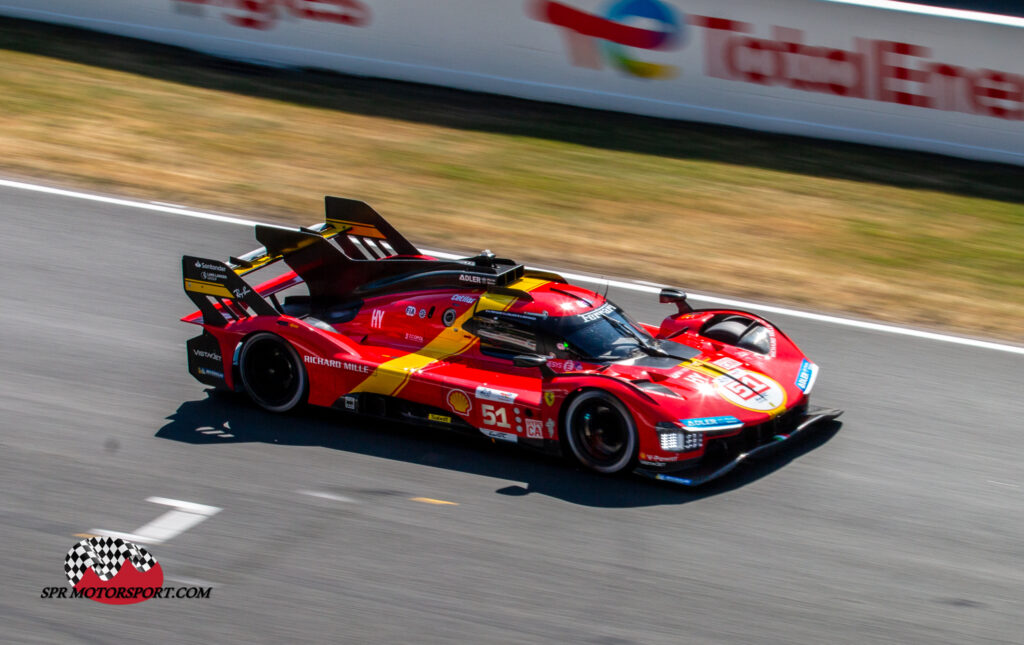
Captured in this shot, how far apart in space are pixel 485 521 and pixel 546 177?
27.0ft

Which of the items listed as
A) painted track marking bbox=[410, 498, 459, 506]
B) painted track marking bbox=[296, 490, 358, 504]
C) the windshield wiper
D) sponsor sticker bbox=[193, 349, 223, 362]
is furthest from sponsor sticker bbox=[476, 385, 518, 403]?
sponsor sticker bbox=[193, 349, 223, 362]

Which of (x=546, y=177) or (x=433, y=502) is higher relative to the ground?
(x=546, y=177)

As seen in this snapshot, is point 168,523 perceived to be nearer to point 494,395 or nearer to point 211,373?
point 211,373

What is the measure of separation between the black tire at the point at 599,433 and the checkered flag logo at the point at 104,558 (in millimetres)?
2880

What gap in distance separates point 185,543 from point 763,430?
395 centimetres

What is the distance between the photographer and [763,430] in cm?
810

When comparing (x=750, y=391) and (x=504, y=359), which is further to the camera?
(x=504, y=359)

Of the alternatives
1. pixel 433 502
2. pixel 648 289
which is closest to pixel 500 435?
pixel 433 502

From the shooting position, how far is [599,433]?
8047 mm

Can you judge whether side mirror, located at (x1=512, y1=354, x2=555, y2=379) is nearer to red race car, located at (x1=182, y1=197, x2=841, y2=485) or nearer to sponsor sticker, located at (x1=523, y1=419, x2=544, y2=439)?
red race car, located at (x1=182, y1=197, x2=841, y2=485)

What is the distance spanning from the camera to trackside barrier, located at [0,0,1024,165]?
15.0 metres

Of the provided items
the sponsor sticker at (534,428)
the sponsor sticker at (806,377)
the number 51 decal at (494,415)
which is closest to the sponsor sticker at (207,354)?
the number 51 decal at (494,415)

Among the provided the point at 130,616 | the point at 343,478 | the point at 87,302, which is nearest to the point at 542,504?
the point at 343,478

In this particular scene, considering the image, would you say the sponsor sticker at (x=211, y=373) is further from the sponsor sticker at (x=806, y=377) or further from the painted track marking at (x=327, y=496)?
the sponsor sticker at (x=806, y=377)
